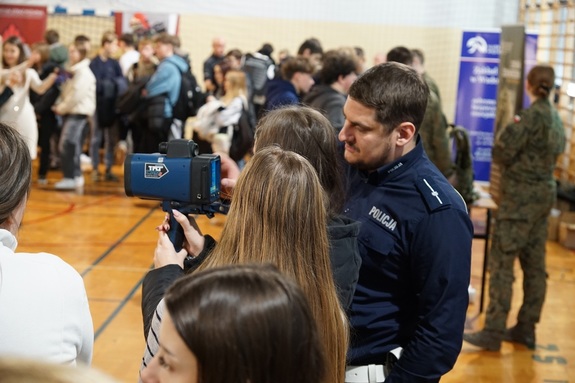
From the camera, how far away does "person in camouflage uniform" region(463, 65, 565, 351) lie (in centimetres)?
554

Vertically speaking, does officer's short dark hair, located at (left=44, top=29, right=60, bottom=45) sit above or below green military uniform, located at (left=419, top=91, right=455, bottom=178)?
above

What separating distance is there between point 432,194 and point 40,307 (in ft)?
3.97

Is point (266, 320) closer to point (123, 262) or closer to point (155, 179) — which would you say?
point (155, 179)

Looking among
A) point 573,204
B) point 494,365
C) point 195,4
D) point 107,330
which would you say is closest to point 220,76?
point 195,4

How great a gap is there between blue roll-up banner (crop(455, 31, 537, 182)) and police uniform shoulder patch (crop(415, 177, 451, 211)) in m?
7.31

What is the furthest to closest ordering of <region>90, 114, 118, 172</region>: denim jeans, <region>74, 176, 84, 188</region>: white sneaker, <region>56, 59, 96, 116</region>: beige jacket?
<region>90, 114, 118, 172</region>: denim jeans, <region>74, 176, 84, 188</region>: white sneaker, <region>56, 59, 96, 116</region>: beige jacket

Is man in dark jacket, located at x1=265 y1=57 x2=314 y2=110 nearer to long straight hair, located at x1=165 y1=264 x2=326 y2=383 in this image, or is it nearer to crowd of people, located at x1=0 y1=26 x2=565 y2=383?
crowd of people, located at x1=0 y1=26 x2=565 y2=383

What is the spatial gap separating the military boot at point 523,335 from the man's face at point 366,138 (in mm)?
3482

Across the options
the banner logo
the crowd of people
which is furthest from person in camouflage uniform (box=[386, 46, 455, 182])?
the banner logo

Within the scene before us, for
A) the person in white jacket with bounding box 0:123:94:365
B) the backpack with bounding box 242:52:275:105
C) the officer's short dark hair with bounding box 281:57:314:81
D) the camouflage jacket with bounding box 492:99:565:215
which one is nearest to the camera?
the person in white jacket with bounding box 0:123:94:365

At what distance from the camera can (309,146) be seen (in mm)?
2504

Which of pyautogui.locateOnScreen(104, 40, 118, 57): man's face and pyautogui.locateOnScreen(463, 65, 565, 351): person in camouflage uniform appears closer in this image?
pyautogui.locateOnScreen(463, 65, 565, 351): person in camouflage uniform

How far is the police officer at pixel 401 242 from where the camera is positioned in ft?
8.08

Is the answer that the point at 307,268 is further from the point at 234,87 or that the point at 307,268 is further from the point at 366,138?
the point at 234,87
